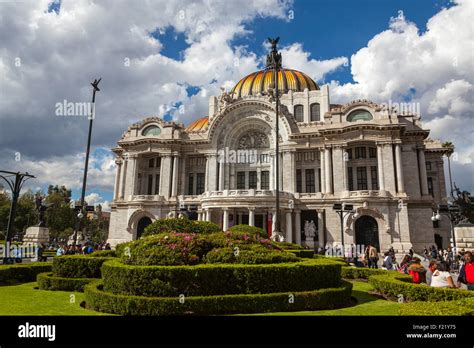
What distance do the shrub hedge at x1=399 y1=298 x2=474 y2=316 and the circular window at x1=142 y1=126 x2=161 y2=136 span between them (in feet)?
154

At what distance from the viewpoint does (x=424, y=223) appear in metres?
39.9

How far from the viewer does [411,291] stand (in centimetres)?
1192

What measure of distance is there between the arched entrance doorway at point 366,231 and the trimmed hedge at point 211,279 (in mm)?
30192

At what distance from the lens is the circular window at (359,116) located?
42031 mm

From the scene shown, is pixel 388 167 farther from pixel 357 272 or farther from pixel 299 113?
pixel 357 272

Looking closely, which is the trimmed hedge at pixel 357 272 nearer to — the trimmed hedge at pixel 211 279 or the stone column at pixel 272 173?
the trimmed hedge at pixel 211 279

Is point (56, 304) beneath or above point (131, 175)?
beneath

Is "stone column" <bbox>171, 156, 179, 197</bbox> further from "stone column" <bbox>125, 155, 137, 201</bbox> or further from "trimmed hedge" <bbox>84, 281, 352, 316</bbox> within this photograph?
"trimmed hedge" <bbox>84, 281, 352, 316</bbox>

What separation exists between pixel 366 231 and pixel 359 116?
593 inches

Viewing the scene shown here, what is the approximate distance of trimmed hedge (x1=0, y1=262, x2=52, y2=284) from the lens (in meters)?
16.4

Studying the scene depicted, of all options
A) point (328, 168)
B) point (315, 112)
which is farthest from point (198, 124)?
point (328, 168)
